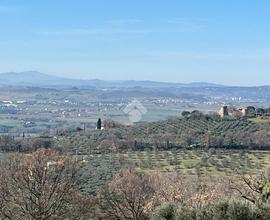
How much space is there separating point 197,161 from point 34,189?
35.4 metres

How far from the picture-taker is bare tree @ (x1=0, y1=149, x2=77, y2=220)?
23.8m

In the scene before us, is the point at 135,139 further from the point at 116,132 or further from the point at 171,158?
the point at 171,158

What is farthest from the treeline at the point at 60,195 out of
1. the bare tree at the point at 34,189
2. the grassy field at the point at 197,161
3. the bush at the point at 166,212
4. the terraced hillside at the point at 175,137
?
the terraced hillside at the point at 175,137

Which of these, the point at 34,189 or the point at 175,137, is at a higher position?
the point at 34,189

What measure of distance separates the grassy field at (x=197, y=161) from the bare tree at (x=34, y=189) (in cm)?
2383

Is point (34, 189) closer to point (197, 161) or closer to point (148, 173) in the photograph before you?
point (148, 173)

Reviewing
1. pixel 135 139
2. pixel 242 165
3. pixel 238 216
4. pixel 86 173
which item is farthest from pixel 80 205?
pixel 135 139

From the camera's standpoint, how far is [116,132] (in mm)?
71750

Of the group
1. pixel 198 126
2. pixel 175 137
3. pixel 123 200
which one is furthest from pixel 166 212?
pixel 198 126

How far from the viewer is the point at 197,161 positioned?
57.8 m

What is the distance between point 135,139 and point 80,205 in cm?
4573

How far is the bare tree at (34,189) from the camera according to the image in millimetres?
23828

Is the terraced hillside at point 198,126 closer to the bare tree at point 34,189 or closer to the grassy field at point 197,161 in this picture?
the grassy field at point 197,161

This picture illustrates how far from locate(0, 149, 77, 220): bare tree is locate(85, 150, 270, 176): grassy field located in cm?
2383
